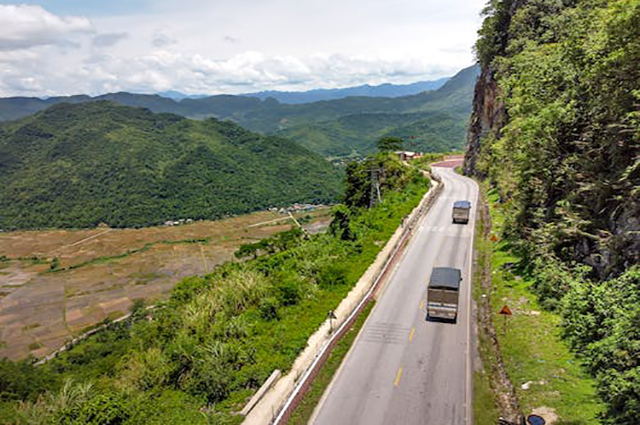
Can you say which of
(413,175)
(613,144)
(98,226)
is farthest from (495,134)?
(98,226)

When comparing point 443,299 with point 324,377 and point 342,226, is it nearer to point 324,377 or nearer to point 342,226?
point 324,377

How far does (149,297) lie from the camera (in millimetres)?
99688

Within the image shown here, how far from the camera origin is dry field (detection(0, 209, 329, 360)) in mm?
88438

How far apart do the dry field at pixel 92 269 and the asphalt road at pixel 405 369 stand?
7673 centimetres

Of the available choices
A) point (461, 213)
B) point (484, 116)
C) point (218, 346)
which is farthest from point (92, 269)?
point (218, 346)

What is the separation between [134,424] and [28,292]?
121 meters

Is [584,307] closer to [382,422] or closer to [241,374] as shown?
[382,422]

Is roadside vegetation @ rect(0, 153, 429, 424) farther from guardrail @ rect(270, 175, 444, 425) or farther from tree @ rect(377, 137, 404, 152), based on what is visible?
tree @ rect(377, 137, 404, 152)

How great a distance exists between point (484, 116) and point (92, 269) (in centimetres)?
12335

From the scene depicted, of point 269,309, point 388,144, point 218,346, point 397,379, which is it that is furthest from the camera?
point 388,144

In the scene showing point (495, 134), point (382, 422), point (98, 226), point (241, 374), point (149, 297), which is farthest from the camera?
point (98, 226)

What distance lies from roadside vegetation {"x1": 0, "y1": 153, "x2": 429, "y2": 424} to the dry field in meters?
51.8

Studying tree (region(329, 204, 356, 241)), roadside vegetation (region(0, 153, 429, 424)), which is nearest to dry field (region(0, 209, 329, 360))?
roadside vegetation (region(0, 153, 429, 424))

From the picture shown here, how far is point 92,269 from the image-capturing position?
125m
